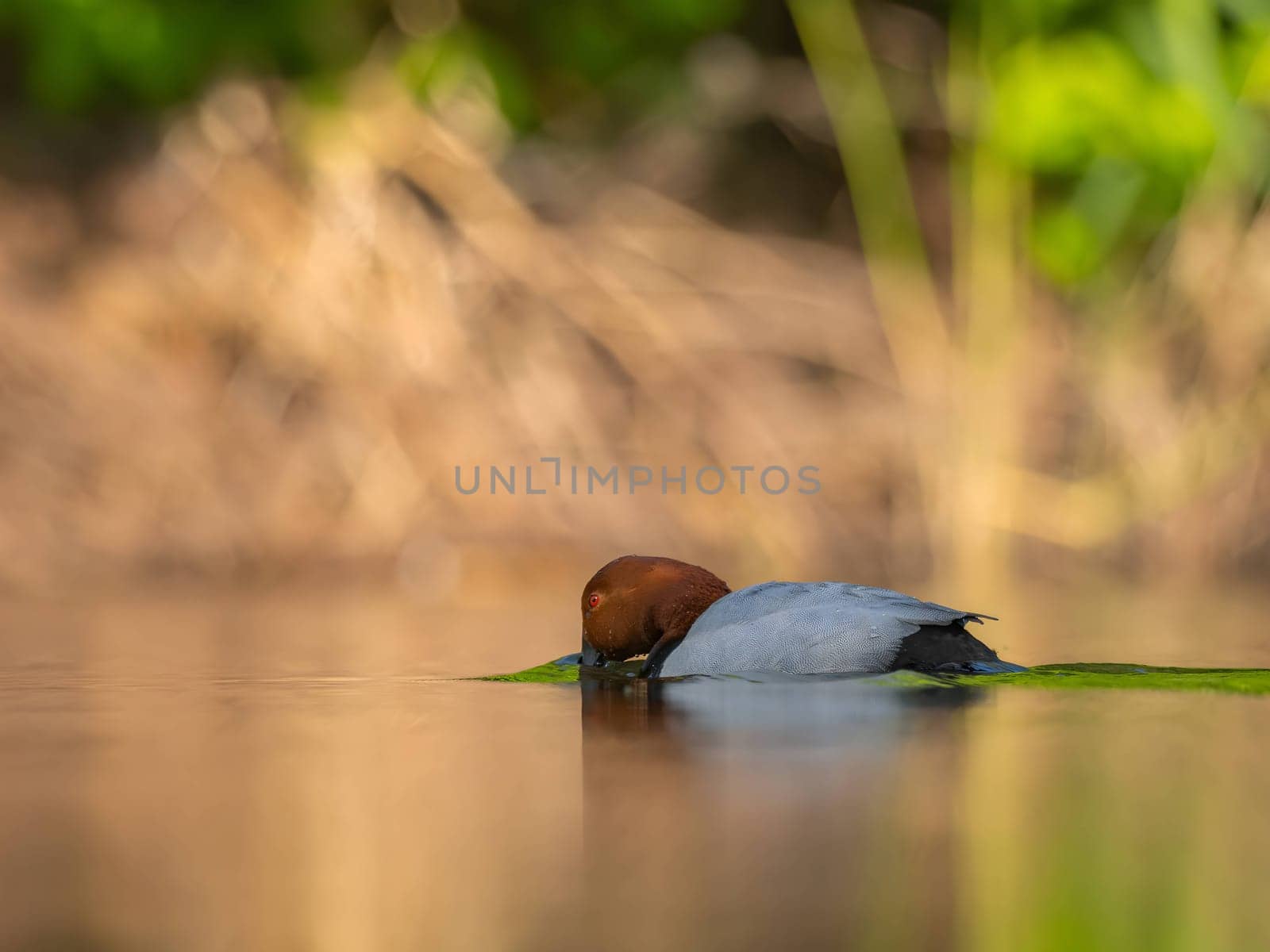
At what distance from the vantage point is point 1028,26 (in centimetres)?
641

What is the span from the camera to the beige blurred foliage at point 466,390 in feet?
19.9

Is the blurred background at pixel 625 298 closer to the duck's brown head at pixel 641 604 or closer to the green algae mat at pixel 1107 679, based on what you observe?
the duck's brown head at pixel 641 604

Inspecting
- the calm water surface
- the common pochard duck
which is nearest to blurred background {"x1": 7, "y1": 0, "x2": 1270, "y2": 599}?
the common pochard duck

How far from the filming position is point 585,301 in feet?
21.0

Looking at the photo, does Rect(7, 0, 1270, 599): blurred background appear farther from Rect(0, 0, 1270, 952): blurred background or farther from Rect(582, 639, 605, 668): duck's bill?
Rect(582, 639, 605, 668): duck's bill

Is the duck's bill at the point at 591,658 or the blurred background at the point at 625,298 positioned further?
the blurred background at the point at 625,298

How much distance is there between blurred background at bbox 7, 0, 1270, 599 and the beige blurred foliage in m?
0.01

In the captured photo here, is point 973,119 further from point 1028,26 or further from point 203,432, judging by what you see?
point 203,432

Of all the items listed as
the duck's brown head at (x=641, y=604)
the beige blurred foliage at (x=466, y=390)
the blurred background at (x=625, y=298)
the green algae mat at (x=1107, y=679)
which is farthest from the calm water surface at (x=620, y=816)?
the beige blurred foliage at (x=466, y=390)

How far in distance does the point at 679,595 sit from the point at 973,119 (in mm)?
4342

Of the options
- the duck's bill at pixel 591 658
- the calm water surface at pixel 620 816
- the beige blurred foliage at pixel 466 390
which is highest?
the beige blurred foliage at pixel 466 390

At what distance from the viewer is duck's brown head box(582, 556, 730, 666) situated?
117 inches

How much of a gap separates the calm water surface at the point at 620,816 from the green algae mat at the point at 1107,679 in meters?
0.07

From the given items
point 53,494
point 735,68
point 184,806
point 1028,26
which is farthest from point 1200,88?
point 184,806
